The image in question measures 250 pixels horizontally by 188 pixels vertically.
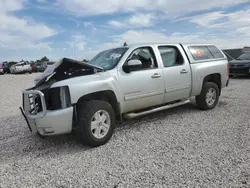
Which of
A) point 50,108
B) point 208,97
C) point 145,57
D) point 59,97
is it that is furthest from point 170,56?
point 50,108

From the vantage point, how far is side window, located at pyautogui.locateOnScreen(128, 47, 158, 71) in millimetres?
4750

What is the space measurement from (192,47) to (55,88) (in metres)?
3.78

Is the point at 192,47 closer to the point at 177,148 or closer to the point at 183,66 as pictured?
the point at 183,66

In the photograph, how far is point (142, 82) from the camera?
178 inches

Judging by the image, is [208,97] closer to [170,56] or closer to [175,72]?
[175,72]

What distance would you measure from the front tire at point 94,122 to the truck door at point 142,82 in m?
0.50

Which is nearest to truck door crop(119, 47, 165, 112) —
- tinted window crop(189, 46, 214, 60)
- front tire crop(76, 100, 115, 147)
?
front tire crop(76, 100, 115, 147)

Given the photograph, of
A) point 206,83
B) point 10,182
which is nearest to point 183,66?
point 206,83

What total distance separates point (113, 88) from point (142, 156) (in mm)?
1337

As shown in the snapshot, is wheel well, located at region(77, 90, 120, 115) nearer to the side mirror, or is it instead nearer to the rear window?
the side mirror

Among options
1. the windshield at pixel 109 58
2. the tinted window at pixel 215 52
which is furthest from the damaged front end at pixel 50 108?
the tinted window at pixel 215 52

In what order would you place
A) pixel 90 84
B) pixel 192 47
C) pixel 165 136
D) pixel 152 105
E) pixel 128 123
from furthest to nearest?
pixel 192 47
pixel 128 123
pixel 152 105
pixel 165 136
pixel 90 84

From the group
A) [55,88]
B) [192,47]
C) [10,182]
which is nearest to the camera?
[10,182]

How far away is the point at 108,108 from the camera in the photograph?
3.98 meters
